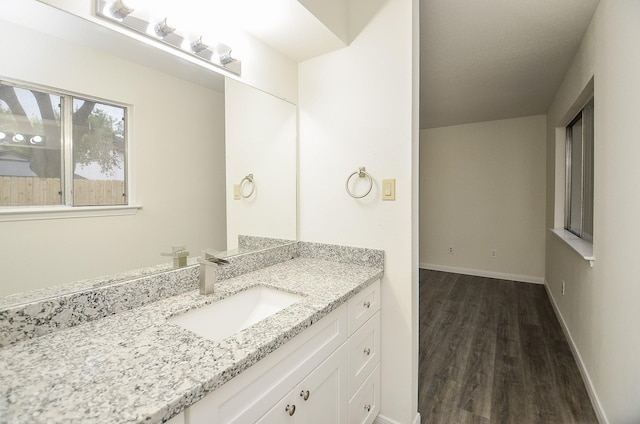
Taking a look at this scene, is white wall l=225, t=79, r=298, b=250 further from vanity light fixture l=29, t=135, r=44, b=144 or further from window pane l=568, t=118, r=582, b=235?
window pane l=568, t=118, r=582, b=235

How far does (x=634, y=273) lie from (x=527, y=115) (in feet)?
11.5

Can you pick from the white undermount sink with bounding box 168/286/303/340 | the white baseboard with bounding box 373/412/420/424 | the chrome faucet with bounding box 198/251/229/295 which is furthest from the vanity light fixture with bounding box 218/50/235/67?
the white baseboard with bounding box 373/412/420/424

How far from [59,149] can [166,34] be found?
60cm

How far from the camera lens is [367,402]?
4.72ft

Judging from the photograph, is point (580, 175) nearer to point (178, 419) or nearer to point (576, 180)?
point (576, 180)

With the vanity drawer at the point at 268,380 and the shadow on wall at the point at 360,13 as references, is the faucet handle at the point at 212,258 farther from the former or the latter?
the shadow on wall at the point at 360,13

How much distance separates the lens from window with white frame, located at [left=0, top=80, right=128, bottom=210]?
817 mm

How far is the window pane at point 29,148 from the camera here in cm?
81

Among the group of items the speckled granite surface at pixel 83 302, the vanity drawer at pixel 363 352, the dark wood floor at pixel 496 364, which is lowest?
the dark wood floor at pixel 496 364

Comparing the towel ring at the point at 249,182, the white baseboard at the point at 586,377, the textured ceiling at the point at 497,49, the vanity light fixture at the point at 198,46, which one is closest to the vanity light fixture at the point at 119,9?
the vanity light fixture at the point at 198,46

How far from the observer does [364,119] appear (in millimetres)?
1584

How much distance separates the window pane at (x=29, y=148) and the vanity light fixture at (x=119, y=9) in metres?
0.37

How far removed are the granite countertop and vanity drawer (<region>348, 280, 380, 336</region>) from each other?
0.75 feet

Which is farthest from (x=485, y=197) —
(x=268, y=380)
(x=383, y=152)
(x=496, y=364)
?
(x=268, y=380)
